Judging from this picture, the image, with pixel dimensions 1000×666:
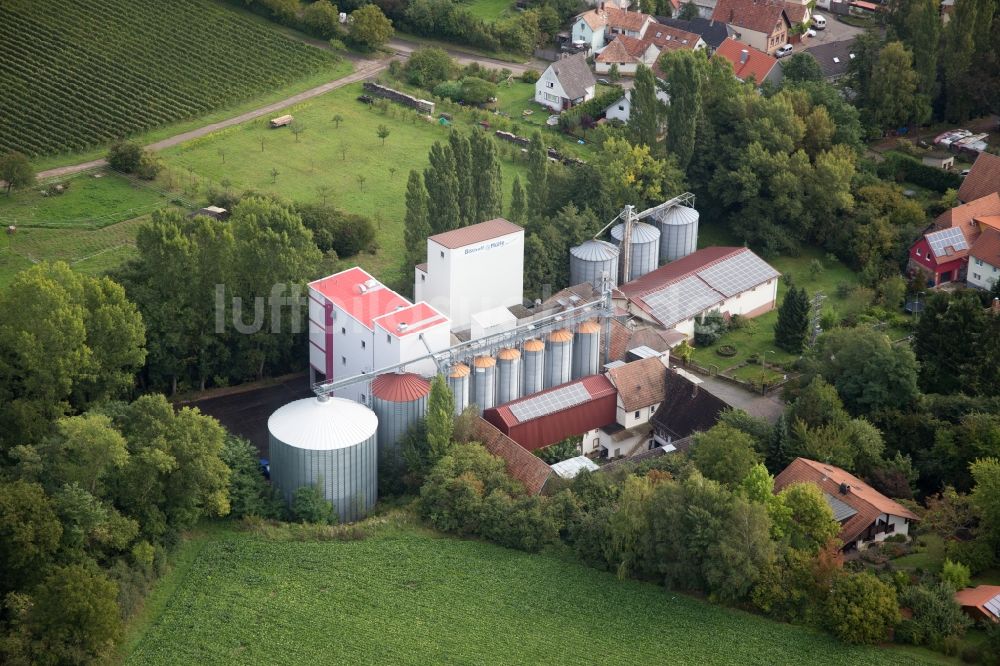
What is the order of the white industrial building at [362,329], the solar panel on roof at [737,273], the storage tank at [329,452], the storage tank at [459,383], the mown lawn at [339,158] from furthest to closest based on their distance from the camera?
1. the mown lawn at [339,158]
2. the solar panel on roof at [737,273]
3. the white industrial building at [362,329]
4. the storage tank at [459,383]
5. the storage tank at [329,452]

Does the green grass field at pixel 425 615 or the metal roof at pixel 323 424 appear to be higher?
the metal roof at pixel 323 424

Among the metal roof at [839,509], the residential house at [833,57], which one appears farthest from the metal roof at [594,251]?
the residential house at [833,57]

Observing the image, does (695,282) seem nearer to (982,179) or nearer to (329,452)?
(982,179)

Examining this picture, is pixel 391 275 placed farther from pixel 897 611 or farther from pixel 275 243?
pixel 897 611

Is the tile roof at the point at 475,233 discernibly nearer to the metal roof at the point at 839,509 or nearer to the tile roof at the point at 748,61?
the metal roof at the point at 839,509

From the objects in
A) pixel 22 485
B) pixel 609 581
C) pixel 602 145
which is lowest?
pixel 609 581

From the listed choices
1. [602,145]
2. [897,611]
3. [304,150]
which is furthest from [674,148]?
[897,611]

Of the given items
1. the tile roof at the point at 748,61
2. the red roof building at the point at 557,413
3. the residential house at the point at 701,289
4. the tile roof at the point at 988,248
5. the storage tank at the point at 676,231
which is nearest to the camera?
the red roof building at the point at 557,413
